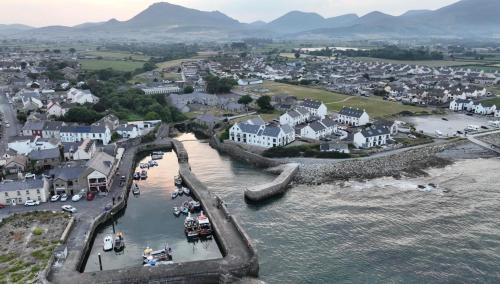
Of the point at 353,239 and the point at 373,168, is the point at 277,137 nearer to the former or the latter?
the point at 373,168

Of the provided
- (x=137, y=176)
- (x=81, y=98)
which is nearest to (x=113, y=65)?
(x=81, y=98)

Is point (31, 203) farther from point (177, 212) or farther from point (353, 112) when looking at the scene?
point (353, 112)

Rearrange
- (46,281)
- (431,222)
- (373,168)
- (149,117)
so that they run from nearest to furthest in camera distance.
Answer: (46,281) → (431,222) → (373,168) → (149,117)

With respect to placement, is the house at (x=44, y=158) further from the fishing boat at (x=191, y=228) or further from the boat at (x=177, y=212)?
the fishing boat at (x=191, y=228)

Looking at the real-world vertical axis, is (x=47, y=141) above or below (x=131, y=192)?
above

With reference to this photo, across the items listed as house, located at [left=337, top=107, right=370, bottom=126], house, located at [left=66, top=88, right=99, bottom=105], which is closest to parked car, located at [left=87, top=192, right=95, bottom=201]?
house, located at [left=66, top=88, right=99, bottom=105]

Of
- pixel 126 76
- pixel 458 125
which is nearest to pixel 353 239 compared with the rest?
pixel 458 125
